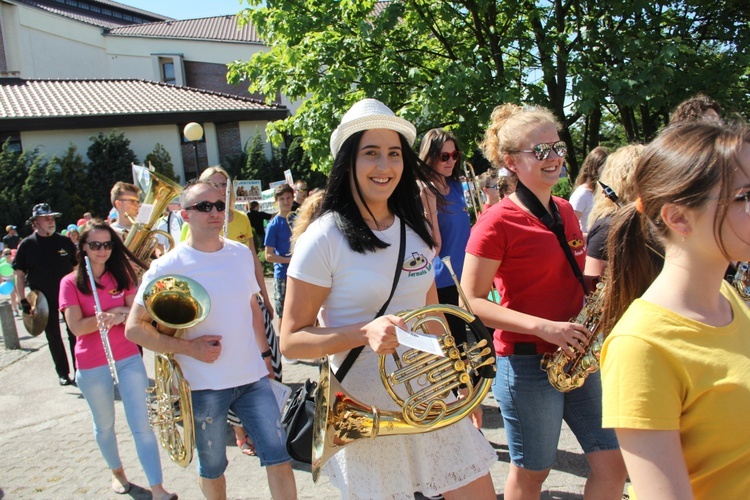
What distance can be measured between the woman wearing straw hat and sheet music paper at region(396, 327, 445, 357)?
16 centimetres

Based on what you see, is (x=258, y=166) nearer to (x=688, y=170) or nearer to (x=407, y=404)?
(x=407, y=404)

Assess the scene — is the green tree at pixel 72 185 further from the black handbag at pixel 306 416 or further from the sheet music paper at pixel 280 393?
the black handbag at pixel 306 416

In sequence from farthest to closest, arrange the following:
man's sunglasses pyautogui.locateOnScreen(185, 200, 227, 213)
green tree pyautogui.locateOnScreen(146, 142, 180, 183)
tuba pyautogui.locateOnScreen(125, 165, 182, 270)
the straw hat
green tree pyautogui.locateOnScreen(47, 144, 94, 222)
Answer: green tree pyautogui.locateOnScreen(146, 142, 180, 183) < green tree pyautogui.locateOnScreen(47, 144, 94, 222) < tuba pyautogui.locateOnScreen(125, 165, 182, 270) < man's sunglasses pyautogui.locateOnScreen(185, 200, 227, 213) < the straw hat

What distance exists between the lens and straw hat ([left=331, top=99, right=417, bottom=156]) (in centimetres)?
244

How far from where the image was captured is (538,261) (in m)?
2.70

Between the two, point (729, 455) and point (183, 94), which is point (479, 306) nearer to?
point (729, 455)

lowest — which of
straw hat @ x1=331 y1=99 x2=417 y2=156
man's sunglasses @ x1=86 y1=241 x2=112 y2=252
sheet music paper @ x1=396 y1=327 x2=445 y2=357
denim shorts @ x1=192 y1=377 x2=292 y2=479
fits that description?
denim shorts @ x1=192 y1=377 x2=292 y2=479

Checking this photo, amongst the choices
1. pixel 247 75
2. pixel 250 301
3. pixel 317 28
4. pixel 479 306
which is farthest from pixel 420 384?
pixel 247 75

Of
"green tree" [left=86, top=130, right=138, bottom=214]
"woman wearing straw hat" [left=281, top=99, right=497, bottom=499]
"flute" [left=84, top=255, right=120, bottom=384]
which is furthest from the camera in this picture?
"green tree" [left=86, top=130, right=138, bottom=214]

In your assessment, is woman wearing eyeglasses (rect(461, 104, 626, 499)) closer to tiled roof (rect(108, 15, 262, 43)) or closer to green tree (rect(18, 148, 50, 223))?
green tree (rect(18, 148, 50, 223))

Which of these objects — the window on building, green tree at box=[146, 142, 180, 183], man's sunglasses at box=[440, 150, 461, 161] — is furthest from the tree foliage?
the window on building

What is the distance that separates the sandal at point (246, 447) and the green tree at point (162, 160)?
20.9m

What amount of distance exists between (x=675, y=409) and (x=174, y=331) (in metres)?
2.54

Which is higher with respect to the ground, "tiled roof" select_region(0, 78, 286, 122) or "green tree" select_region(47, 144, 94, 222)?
"tiled roof" select_region(0, 78, 286, 122)
